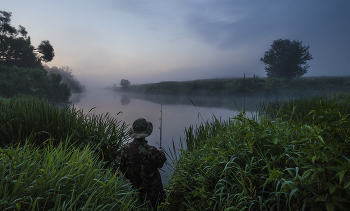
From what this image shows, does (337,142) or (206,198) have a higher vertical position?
(337,142)

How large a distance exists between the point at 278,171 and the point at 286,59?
2270 inches

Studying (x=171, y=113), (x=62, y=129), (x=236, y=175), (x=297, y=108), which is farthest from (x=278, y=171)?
(x=171, y=113)

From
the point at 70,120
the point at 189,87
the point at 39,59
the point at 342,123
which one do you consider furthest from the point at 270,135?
the point at 189,87

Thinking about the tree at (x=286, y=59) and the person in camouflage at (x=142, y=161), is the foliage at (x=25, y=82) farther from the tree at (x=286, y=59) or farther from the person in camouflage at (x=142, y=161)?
the tree at (x=286, y=59)

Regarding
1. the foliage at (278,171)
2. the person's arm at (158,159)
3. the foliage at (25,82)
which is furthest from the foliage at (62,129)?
the foliage at (25,82)

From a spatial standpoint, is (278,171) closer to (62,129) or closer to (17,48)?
(62,129)

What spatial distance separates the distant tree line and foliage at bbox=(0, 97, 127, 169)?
2673 cm

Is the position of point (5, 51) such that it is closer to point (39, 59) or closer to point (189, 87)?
point (39, 59)

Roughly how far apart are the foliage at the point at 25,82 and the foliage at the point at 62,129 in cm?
2397

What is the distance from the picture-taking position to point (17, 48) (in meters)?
32.5

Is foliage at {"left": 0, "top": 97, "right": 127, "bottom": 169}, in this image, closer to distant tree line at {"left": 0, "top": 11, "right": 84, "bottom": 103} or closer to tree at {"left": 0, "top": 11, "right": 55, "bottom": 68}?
distant tree line at {"left": 0, "top": 11, "right": 84, "bottom": 103}

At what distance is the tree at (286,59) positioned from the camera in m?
46.9

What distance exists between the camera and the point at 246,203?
1980 millimetres

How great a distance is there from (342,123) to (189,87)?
245 ft
